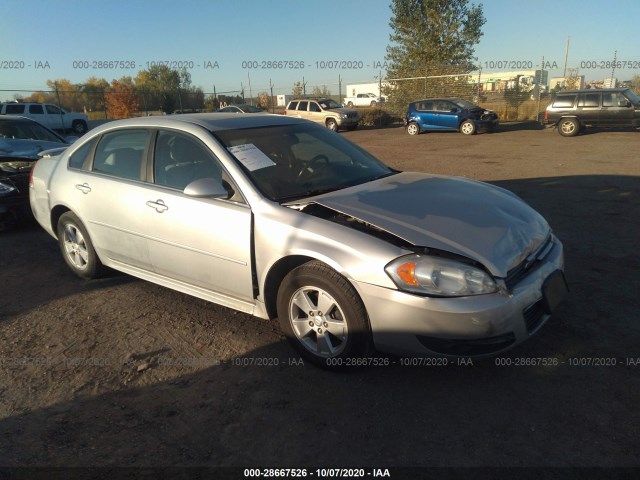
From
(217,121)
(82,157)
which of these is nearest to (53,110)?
(82,157)

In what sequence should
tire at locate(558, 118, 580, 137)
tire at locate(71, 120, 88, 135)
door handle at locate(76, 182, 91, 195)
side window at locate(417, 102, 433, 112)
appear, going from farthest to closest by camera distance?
tire at locate(71, 120, 88, 135) < side window at locate(417, 102, 433, 112) < tire at locate(558, 118, 580, 137) < door handle at locate(76, 182, 91, 195)

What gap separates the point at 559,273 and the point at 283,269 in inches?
71.1

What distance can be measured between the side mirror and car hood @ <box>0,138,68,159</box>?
472 centimetres

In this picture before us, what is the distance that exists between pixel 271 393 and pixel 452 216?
1578mm

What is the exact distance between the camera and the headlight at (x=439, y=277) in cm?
258

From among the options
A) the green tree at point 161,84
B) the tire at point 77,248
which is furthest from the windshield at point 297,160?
the green tree at point 161,84

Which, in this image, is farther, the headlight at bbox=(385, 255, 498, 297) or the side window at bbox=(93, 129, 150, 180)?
the side window at bbox=(93, 129, 150, 180)

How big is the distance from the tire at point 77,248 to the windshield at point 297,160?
1.86 m

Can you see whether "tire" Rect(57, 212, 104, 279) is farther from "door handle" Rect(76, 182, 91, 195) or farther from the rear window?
the rear window

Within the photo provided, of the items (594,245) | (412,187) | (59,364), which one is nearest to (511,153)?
(594,245)

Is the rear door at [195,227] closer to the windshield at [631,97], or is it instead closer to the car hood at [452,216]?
the car hood at [452,216]

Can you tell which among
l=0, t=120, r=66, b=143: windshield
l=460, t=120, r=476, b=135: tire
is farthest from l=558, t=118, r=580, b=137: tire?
l=0, t=120, r=66, b=143: windshield

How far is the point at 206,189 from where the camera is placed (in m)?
3.17

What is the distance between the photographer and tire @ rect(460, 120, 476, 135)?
65.3ft
